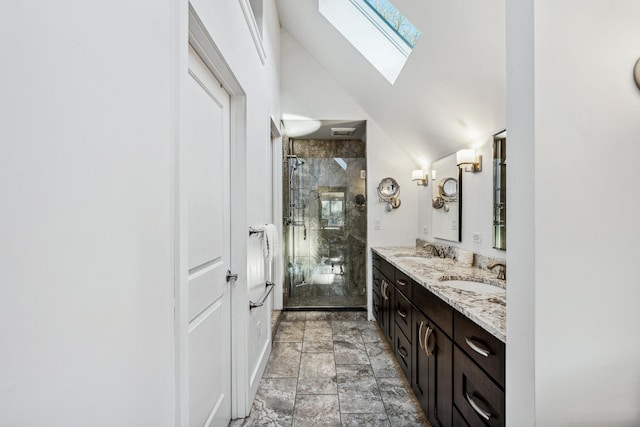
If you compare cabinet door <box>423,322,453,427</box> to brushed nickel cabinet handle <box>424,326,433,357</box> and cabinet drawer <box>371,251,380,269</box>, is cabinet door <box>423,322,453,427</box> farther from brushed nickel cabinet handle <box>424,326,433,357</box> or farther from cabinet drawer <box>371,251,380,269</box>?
cabinet drawer <box>371,251,380,269</box>

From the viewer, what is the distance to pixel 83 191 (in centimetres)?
55

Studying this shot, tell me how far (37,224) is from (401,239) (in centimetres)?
344

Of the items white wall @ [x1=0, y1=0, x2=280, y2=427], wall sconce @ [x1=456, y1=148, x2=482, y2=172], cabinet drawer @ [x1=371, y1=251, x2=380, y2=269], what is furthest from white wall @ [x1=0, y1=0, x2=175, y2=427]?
cabinet drawer @ [x1=371, y1=251, x2=380, y2=269]

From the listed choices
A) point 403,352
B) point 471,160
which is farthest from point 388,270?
point 471,160

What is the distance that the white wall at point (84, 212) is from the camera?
0.43m

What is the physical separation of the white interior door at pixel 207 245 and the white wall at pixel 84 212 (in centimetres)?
26

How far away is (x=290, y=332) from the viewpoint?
3.17 m

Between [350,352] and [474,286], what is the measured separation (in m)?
1.34

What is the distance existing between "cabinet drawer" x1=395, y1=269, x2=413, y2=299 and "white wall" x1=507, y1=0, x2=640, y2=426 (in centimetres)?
123

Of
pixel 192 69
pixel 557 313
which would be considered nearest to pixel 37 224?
pixel 192 69

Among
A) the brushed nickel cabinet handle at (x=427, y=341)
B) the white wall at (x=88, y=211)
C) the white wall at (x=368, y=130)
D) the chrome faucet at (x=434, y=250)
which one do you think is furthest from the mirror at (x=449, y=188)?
the white wall at (x=88, y=211)

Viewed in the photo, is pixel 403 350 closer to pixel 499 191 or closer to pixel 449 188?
pixel 499 191

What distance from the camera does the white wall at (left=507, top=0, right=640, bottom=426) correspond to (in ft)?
2.72

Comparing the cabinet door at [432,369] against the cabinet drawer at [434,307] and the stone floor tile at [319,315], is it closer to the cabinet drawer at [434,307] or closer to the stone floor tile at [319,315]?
the cabinet drawer at [434,307]
